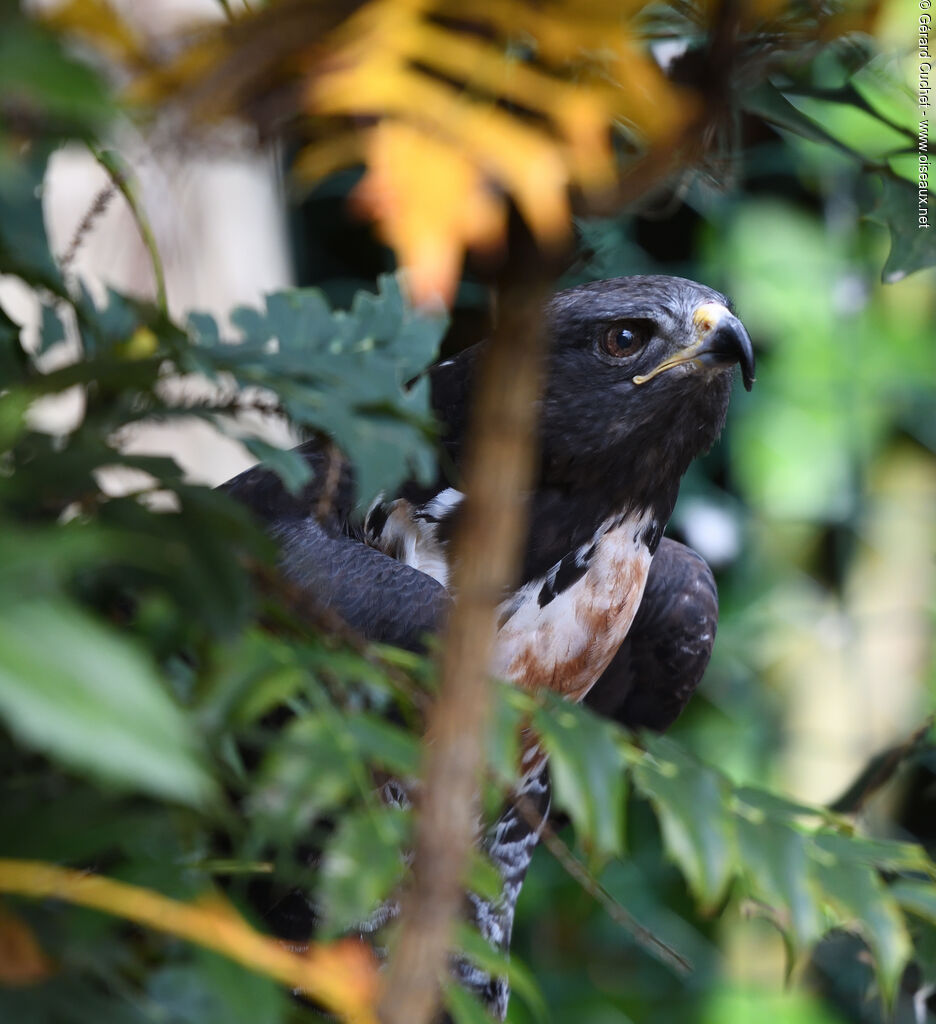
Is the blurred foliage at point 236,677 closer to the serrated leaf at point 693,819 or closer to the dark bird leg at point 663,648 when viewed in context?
the serrated leaf at point 693,819

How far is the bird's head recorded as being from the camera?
0.97 metres

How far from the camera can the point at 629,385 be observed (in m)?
0.99

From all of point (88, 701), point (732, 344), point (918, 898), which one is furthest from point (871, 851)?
point (732, 344)

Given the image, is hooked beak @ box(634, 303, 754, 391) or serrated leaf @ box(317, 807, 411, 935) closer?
serrated leaf @ box(317, 807, 411, 935)

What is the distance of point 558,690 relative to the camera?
3.23 ft

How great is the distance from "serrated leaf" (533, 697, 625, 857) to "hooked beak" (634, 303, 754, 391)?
558 millimetres

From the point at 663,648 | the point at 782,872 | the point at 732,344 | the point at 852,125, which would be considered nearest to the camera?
the point at 782,872

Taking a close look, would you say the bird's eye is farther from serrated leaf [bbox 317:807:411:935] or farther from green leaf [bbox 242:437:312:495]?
serrated leaf [bbox 317:807:411:935]

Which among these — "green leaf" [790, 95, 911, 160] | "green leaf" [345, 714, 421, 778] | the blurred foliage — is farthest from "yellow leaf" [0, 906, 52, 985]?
"green leaf" [790, 95, 911, 160]

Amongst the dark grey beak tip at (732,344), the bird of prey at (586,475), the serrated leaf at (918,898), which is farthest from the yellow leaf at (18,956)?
the dark grey beak tip at (732,344)

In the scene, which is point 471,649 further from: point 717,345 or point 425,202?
point 717,345

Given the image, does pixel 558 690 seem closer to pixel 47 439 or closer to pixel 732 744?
pixel 47 439

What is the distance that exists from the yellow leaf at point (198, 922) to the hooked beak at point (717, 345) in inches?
27.2

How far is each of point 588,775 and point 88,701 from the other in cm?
22
